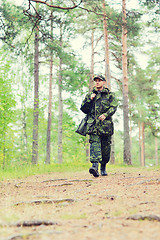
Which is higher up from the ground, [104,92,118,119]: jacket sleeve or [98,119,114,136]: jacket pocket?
[104,92,118,119]: jacket sleeve

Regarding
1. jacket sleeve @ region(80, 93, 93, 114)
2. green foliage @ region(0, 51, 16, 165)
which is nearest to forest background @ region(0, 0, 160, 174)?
green foliage @ region(0, 51, 16, 165)

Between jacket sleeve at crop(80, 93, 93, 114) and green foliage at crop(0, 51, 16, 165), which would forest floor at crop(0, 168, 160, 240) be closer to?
jacket sleeve at crop(80, 93, 93, 114)

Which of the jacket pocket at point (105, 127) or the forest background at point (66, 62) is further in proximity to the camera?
the forest background at point (66, 62)

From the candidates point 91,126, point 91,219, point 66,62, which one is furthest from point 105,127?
point 66,62

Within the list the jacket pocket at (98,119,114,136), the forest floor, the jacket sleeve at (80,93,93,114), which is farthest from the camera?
the jacket sleeve at (80,93,93,114)

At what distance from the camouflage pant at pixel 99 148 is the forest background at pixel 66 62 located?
9.07ft

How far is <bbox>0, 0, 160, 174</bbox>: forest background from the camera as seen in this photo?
36.6ft

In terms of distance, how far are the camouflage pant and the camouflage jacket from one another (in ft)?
0.57

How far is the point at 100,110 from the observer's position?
6.57 m

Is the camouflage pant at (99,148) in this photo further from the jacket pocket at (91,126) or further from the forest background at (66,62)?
the forest background at (66,62)

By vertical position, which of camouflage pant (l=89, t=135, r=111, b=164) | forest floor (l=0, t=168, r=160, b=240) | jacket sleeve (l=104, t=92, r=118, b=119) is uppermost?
jacket sleeve (l=104, t=92, r=118, b=119)

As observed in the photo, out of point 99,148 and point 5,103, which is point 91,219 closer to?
point 99,148

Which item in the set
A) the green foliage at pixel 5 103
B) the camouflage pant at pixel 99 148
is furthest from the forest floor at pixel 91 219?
the green foliage at pixel 5 103

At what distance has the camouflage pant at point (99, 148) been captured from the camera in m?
6.30
